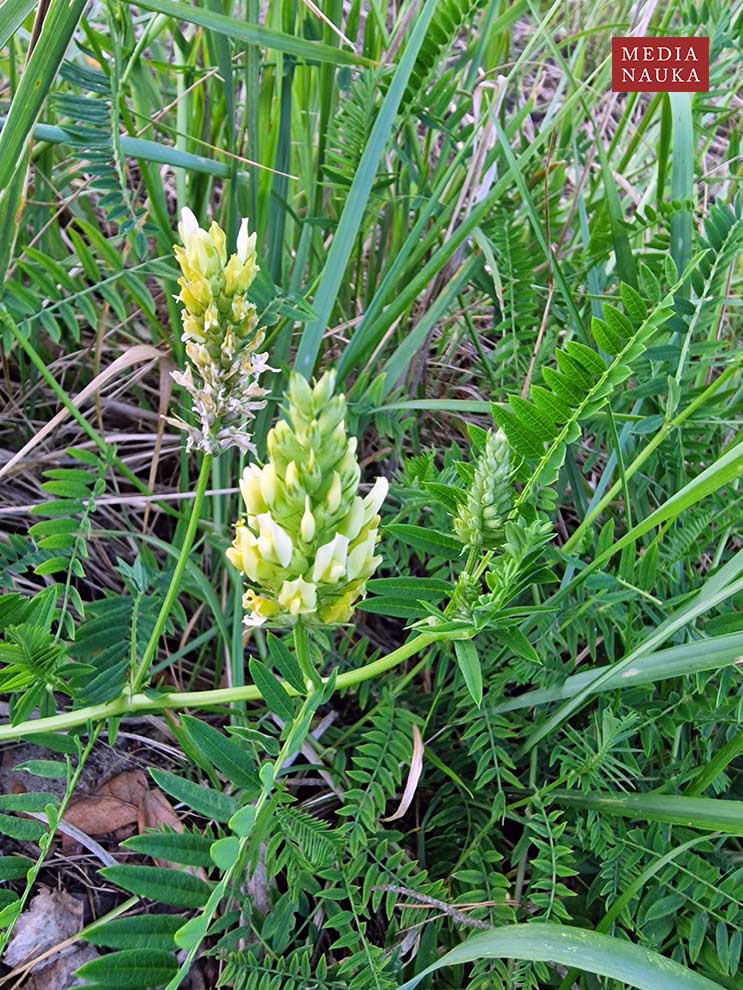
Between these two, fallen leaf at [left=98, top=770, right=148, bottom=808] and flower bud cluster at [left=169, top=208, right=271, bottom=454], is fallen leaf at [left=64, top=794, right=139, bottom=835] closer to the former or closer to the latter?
fallen leaf at [left=98, top=770, right=148, bottom=808]

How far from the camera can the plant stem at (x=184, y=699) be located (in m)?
0.94

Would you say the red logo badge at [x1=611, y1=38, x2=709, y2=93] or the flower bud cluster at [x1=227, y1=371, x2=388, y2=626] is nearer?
the flower bud cluster at [x1=227, y1=371, x2=388, y2=626]

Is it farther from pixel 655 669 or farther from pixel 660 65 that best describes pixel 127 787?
pixel 660 65

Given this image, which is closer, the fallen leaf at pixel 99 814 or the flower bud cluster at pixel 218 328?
the flower bud cluster at pixel 218 328

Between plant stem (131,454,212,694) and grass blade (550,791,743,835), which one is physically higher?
plant stem (131,454,212,694)

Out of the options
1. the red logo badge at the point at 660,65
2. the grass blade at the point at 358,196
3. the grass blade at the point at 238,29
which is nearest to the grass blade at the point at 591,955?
the grass blade at the point at 358,196

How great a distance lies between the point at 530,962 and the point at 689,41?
1.49 meters

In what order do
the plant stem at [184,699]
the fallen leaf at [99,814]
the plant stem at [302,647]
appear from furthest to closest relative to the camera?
1. the fallen leaf at [99,814]
2. the plant stem at [184,699]
3. the plant stem at [302,647]

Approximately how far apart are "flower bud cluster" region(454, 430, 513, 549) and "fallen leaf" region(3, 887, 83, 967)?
0.78 meters

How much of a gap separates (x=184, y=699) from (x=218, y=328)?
439 mm

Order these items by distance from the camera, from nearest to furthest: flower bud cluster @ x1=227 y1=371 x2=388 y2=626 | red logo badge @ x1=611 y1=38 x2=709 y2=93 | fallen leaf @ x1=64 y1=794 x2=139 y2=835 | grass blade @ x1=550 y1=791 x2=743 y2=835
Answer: flower bud cluster @ x1=227 y1=371 x2=388 y2=626, grass blade @ x1=550 y1=791 x2=743 y2=835, fallen leaf @ x1=64 y1=794 x2=139 y2=835, red logo badge @ x1=611 y1=38 x2=709 y2=93

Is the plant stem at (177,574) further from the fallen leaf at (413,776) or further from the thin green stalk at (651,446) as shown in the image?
the thin green stalk at (651,446)

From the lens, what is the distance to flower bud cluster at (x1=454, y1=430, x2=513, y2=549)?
891 mm

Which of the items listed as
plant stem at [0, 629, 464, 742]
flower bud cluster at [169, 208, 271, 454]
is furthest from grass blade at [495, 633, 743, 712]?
flower bud cluster at [169, 208, 271, 454]
